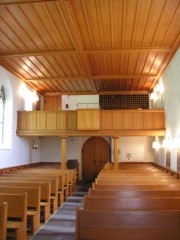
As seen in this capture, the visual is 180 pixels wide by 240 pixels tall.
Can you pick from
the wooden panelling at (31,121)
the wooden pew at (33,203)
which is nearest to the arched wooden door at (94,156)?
the wooden panelling at (31,121)

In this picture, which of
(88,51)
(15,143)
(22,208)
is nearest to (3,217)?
(22,208)

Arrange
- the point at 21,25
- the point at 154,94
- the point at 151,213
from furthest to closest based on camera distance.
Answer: the point at 154,94 < the point at 21,25 < the point at 151,213

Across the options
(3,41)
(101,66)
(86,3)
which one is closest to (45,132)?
(101,66)

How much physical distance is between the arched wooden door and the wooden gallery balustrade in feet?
15.6

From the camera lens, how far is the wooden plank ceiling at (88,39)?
632 cm

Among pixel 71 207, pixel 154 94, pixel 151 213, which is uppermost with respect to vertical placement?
pixel 154 94

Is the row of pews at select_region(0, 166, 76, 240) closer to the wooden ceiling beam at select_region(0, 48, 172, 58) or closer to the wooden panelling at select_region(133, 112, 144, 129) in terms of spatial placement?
the wooden ceiling beam at select_region(0, 48, 172, 58)

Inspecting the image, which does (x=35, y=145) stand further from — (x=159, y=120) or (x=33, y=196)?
(x=33, y=196)

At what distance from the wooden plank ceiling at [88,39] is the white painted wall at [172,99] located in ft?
1.38

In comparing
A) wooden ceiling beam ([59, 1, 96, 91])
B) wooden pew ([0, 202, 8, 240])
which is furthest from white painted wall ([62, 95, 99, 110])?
wooden pew ([0, 202, 8, 240])

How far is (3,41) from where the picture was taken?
818cm

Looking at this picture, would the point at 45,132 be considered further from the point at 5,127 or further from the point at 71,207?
the point at 71,207

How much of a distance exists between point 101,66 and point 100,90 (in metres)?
4.10

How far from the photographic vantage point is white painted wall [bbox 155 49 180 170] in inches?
352
